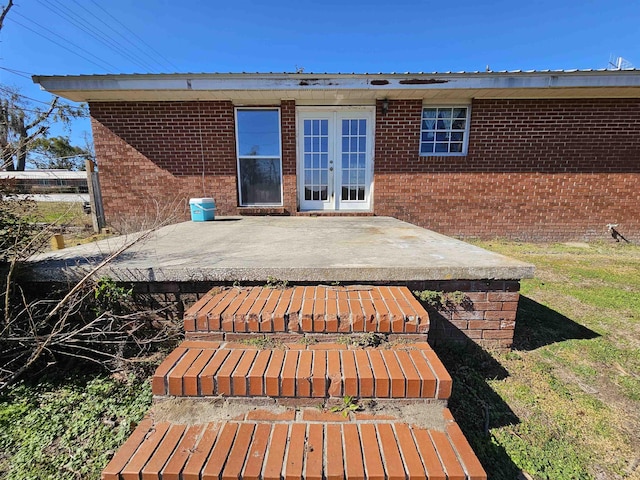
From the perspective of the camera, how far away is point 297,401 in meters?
1.35

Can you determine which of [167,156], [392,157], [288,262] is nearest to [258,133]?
[167,156]

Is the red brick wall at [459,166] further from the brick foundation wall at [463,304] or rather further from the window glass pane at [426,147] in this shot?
the brick foundation wall at [463,304]

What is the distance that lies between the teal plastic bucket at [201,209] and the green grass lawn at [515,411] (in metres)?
3.80

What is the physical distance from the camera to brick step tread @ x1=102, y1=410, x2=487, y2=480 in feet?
3.38

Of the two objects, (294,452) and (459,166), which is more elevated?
(459,166)

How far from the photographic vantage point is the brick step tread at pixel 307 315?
5.51 ft

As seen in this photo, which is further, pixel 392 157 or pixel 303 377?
pixel 392 157

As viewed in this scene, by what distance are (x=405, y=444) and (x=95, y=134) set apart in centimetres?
770

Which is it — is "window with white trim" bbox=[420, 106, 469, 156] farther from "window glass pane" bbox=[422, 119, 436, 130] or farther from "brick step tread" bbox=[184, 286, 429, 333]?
"brick step tread" bbox=[184, 286, 429, 333]

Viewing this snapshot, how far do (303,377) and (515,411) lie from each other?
4.78 feet

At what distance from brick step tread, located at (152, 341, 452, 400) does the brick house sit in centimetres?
532

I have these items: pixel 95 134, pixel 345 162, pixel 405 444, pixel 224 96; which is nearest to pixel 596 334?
pixel 405 444

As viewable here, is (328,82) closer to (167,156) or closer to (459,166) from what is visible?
(459,166)

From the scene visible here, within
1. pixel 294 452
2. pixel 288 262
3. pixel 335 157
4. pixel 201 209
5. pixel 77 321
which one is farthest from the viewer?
pixel 335 157
